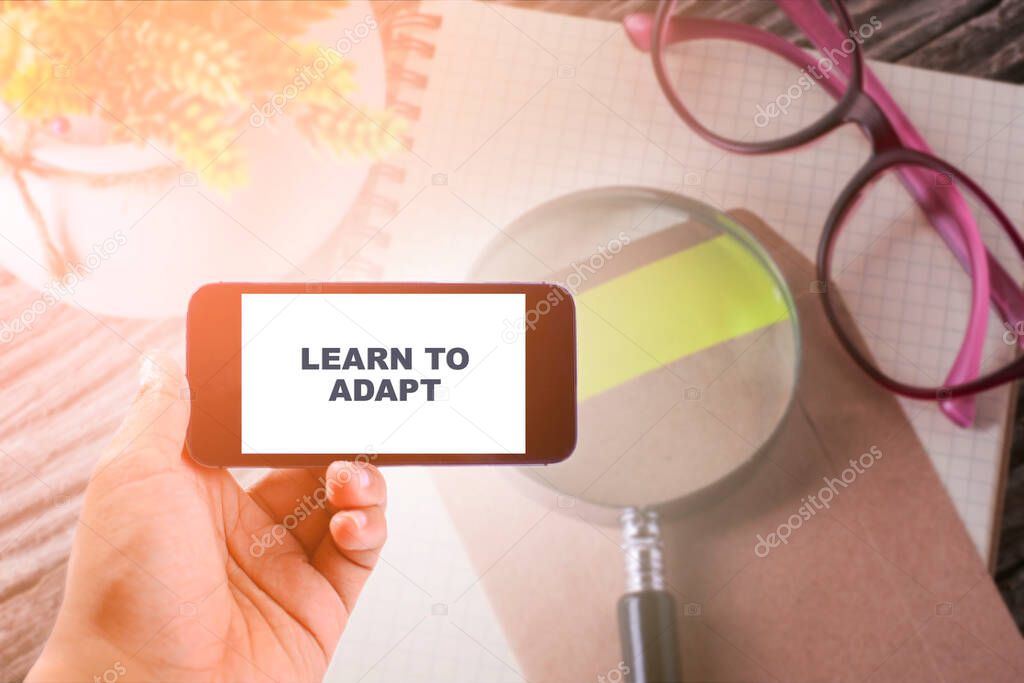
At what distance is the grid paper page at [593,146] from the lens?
2.39 ft

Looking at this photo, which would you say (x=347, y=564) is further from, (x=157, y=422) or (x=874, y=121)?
(x=874, y=121)

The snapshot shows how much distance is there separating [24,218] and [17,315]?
0.30 feet

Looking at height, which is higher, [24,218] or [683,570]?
[24,218]

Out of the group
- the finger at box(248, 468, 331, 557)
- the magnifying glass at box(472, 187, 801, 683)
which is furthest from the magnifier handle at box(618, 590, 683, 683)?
the finger at box(248, 468, 331, 557)

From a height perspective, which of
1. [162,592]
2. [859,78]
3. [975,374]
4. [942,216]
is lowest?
[162,592]

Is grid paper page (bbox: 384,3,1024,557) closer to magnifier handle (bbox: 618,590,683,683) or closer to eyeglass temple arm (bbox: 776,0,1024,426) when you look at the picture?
eyeglass temple arm (bbox: 776,0,1024,426)

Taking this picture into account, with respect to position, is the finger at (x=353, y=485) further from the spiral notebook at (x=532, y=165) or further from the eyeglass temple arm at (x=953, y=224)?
the eyeglass temple arm at (x=953, y=224)

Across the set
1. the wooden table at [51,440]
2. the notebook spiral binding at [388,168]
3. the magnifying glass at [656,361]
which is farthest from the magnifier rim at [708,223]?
the wooden table at [51,440]

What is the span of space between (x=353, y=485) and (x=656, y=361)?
26 cm

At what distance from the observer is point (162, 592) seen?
0.57m

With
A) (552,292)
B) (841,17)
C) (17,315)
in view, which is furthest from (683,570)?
(17,315)

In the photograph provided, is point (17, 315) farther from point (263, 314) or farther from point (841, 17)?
point (841, 17)

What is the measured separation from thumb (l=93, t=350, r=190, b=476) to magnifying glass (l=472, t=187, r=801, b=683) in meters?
0.25

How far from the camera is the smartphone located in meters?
0.58
